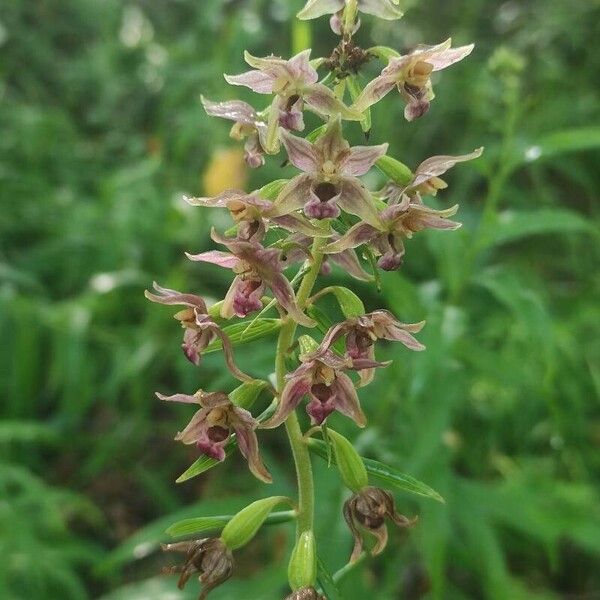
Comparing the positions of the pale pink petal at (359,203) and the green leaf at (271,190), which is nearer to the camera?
the pale pink petal at (359,203)

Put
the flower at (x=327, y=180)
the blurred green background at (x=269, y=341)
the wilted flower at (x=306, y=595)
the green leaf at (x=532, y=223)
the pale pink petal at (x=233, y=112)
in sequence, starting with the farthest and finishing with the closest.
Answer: the blurred green background at (x=269, y=341) < the green leaf at (x=532, y=223) < the pale pink petal at (x=233, y=112) < the wilted flower at (x=306, y=595) < the flower at (x=327, y=180)

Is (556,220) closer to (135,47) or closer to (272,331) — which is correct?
(272,331)

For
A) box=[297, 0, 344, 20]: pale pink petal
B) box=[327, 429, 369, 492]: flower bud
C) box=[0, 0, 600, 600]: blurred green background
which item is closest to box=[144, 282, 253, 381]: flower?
box=[327, 429, 369, 492]: flower bud

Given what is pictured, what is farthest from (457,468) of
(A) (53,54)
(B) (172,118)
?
(A) (53,54)

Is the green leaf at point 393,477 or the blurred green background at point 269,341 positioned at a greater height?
the blurred green background at point 269,341

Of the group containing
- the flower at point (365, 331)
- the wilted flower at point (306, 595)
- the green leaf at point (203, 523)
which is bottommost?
the wilted flower at point (306, 595)

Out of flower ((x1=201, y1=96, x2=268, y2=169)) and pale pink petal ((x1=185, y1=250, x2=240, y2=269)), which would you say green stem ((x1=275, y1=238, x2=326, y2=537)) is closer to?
pale pink petal ((x1=185, y1=250, x2=240, y2=269))

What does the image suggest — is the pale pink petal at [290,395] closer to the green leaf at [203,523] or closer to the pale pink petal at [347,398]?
Result: the pale pink petal at [347,398]

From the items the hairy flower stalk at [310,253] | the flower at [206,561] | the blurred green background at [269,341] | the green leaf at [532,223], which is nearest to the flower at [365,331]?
the hairy flower stalk at [310,253]

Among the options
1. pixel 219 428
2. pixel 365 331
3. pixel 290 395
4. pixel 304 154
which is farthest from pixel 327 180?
pixel 219 428
